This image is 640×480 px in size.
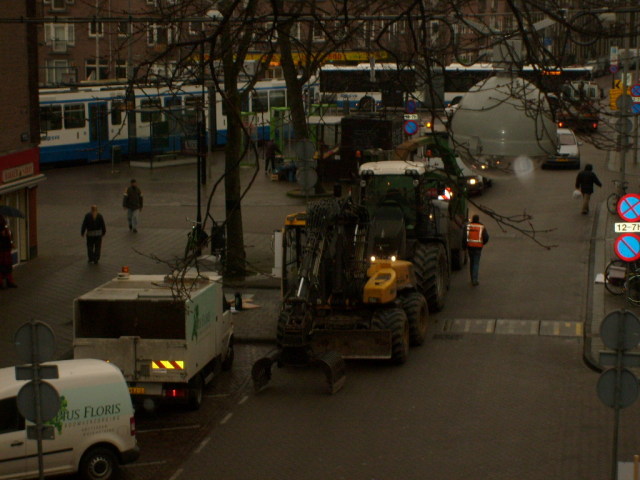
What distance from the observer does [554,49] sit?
9.20 m

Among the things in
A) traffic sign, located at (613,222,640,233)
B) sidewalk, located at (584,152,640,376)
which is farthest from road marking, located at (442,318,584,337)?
traffic sign, located at (613,222,640,233)

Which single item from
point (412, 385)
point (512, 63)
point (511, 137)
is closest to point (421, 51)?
point (512, 63)

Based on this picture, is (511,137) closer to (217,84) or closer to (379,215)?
(217,84)

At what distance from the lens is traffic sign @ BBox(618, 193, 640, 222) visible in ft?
63.7

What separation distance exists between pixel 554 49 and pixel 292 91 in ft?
63.5

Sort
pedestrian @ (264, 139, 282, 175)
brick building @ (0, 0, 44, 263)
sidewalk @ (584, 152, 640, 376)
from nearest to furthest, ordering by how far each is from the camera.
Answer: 1. sidewalk @ (584, 152, 640, 376)
2. brick building @ (0, 0, 44, 263)
3. pedestrian @ (264, 139, 282, 175)

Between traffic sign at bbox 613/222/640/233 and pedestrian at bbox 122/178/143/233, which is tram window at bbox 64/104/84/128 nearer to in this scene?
pedestrian at bbox 122/178/143/233

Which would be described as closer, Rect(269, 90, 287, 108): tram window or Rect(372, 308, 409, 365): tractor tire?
Rect(372, 308, 409, 365): tractor tire

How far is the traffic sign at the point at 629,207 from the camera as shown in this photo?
63.7 feet

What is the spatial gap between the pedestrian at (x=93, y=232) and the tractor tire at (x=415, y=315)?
9357 millimetres

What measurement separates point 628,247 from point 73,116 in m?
30.5

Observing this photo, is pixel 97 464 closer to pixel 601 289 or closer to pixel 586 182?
pixel 601 289

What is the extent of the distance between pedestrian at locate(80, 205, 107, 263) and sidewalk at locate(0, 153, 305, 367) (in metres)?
0.31

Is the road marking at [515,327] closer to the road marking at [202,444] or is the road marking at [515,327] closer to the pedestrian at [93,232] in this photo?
the road marking at [202,444]
